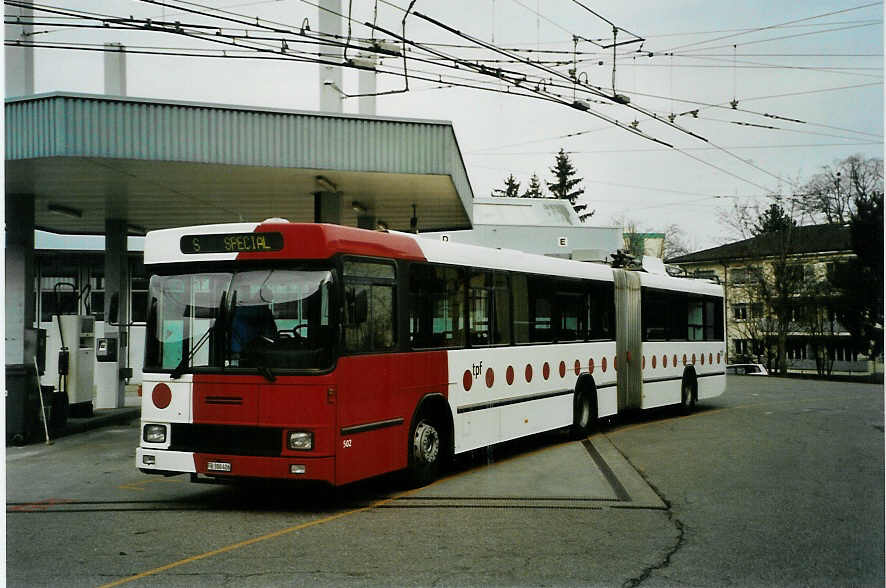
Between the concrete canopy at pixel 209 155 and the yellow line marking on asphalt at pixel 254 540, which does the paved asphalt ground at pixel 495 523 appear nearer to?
the yellow line marking on asphalt at pixel 254 540

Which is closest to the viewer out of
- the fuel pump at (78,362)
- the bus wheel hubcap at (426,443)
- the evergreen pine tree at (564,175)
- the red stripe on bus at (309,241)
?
the red stripe on bus at (309,241)

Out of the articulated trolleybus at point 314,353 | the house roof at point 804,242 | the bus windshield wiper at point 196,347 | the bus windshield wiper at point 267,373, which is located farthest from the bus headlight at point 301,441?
the house roof at point 804,242

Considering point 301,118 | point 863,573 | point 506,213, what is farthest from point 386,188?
point 506,213

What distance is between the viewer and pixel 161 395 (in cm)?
937

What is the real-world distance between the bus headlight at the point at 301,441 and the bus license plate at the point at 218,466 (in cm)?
66

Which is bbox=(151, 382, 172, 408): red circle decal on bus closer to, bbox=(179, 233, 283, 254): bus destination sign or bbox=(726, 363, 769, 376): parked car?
bbox=(179, 233, 283, 254): bus destination sign

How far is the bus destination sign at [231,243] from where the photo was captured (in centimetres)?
921

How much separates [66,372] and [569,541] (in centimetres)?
1279

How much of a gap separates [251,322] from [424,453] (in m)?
2.69

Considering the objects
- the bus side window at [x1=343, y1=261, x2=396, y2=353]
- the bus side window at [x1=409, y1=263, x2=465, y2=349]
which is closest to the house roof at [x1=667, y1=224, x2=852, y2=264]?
the bus side window at [x1=409, y1=263, x2=465, y2=349]

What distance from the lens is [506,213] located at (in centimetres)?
4538

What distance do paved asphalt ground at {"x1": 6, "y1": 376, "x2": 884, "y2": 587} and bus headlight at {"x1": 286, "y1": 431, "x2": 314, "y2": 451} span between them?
69cm

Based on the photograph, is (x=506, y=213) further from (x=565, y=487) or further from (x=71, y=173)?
(x=565, y=487)

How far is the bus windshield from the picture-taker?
897 centimetres
